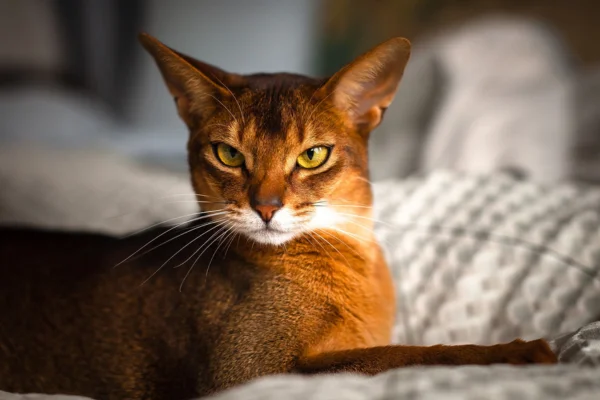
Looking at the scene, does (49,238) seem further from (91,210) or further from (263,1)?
(263,1)

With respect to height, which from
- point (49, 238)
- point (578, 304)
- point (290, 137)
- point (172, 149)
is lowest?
point (172, 149)

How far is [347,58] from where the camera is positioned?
323cm

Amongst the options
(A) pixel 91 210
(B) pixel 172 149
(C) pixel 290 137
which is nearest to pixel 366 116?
(C) pixel 290 137

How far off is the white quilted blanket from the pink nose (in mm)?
295

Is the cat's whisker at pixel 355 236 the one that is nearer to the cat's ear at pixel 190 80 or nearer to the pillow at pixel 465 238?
the pillow at pixel 465 238

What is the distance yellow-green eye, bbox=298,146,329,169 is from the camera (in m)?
0.95

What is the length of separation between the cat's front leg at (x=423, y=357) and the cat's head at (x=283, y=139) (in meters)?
0.23

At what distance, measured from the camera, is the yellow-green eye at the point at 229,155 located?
96cm

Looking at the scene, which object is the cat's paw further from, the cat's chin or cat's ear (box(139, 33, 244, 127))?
cat's ear (box(139, 33, 244, 127))

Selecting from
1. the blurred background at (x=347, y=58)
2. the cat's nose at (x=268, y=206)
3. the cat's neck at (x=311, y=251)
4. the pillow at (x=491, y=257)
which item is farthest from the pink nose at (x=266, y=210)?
the blurred background at (x=347, y=58)

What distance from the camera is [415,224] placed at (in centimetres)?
133

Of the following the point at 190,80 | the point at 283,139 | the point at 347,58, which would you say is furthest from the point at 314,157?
the point at 347,58

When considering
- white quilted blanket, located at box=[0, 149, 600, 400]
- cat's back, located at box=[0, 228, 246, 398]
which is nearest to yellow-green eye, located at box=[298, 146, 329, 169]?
cat's back, located at box=[0, 228, 246, 398]

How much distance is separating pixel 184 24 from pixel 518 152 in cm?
195
